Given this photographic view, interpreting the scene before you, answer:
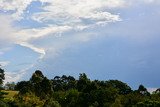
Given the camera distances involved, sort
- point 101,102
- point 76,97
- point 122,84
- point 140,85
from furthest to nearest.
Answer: point 122,84
point 140,85
point 76,97
point 101,102

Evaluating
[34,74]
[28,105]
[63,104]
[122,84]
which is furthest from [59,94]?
[122,84]

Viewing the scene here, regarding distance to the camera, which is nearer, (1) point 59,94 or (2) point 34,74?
(2) point 34,74

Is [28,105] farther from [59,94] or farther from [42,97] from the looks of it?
[59,94]

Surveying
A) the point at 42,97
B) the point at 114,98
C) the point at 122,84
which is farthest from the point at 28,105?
the point at 122,84

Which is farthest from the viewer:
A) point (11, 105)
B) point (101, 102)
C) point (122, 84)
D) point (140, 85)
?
point (122, 84)

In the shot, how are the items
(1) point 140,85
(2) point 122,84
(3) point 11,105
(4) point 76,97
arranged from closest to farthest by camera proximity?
(3) point 11,105
(4) point 76,97
(1) point 140,85
(2) point 122,84

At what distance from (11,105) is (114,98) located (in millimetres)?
→ 30114

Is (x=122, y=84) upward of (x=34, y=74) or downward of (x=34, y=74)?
upward

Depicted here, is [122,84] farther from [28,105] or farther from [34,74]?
[28,105]

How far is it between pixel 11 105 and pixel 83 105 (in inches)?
1024

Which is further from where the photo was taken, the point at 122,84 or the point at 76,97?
the point at 122,84

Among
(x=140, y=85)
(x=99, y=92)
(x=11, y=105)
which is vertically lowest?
(x=11, y=105)

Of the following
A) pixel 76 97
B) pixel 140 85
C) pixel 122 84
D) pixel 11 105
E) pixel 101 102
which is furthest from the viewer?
pixel 122 84

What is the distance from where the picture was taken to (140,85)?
163000 millimetres
